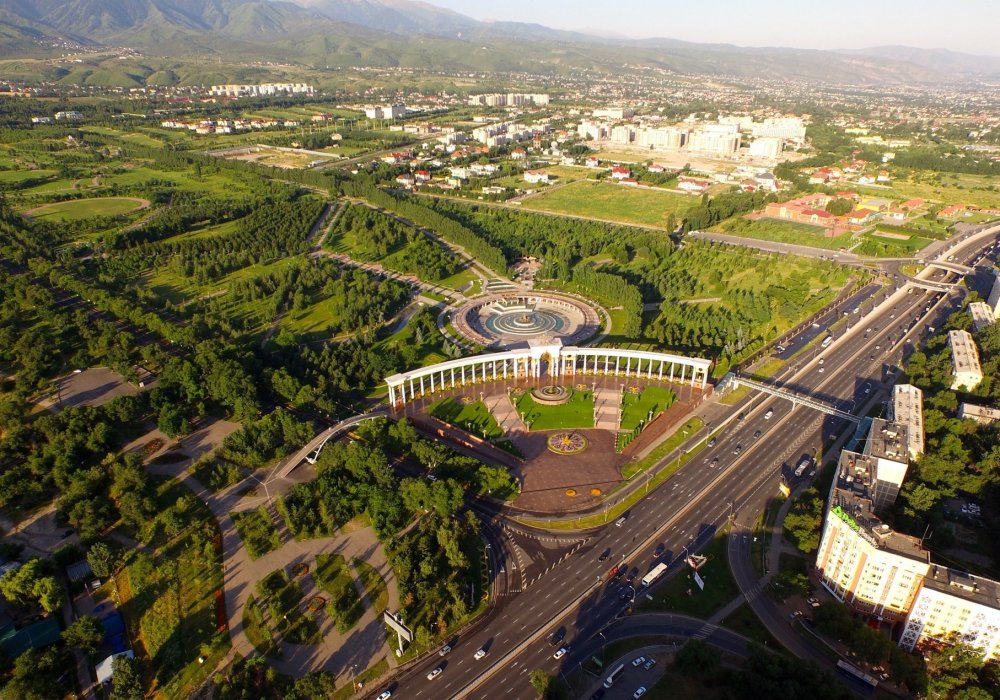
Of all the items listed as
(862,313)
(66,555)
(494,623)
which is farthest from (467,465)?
(862,313)

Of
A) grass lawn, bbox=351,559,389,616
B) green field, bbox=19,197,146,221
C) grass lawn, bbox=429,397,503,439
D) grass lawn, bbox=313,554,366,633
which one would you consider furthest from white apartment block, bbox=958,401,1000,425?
green field, bbox=19,197,146,221

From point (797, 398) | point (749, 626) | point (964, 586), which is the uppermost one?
point (964, 586)

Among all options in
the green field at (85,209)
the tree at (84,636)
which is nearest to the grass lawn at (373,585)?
the tree at (84,636)

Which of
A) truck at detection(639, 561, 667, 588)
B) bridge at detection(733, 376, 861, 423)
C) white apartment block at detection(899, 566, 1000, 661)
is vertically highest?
white apartment block at detection(899, 566, 1000, 661)

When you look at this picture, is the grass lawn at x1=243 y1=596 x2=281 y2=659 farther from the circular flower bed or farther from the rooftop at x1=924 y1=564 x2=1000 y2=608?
the rooftop at x1=924 y1=564 x2=1000 y2=608

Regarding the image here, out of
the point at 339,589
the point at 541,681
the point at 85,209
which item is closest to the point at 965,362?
the point at 541,681

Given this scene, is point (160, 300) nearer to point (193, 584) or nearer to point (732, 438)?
point (193, 584)

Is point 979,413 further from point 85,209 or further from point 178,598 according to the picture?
point 85,209
